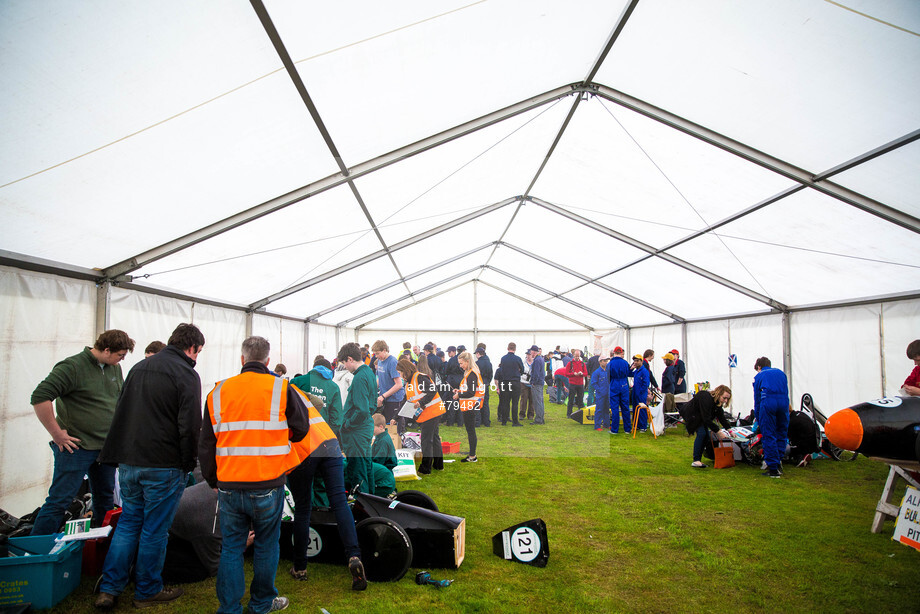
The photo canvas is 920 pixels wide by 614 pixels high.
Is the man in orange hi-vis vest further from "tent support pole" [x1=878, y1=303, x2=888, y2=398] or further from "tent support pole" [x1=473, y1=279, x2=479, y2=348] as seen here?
"tent support pole" [x1=473, y1=279, x2=479, y2=348]

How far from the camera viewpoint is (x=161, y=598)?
2.63 metres

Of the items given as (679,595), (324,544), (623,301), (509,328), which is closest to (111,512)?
(324,544)

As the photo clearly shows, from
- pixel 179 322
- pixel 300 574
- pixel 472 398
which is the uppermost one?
pixel 179 322

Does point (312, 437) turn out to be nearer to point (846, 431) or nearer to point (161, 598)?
point (161, 598)

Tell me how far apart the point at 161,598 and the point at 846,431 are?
165 inches

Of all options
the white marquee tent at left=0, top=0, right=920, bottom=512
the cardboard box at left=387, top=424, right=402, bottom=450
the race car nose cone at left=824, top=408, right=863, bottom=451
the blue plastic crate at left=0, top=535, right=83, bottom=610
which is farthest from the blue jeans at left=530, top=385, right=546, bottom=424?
the blue plastic crate at left=0, top=535, right=83, bottom=610

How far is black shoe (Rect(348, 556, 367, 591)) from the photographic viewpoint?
2.78 meters

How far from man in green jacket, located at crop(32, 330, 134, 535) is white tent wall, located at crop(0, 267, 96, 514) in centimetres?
82

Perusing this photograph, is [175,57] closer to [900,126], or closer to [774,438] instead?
[900,126]

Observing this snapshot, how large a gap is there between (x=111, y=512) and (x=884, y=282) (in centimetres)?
895

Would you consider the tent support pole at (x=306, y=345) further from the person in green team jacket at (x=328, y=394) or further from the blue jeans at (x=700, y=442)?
the blue jeans at (x=700, y=442)

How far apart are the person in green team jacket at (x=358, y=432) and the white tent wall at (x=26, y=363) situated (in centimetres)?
246

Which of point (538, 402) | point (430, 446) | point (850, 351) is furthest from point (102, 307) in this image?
point (850, 351)

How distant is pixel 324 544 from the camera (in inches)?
126
